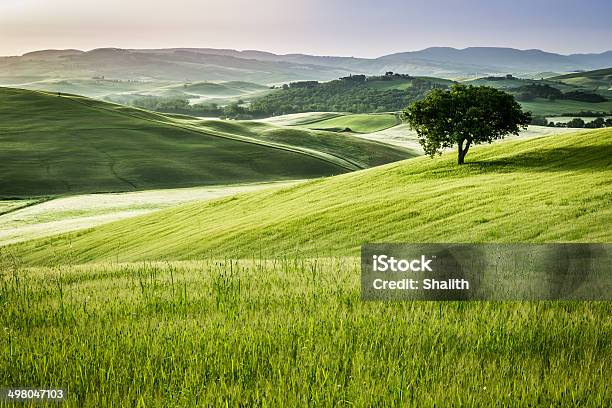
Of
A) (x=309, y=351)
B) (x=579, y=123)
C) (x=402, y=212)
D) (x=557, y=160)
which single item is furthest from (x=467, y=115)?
(x=579, y=123)

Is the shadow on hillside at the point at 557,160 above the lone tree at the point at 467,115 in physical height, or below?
below

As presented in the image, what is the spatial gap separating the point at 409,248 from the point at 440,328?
5.13 feet

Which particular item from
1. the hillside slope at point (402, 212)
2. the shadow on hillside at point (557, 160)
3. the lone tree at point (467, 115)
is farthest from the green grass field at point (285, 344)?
the lone tree at point (467, 115)

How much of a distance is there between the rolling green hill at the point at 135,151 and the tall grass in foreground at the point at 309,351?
99.1 meters

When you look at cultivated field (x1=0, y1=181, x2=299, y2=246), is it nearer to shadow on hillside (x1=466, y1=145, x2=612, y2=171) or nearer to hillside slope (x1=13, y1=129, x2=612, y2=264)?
hillside slope (x1=13, y1=129, x2=612, y2=264)

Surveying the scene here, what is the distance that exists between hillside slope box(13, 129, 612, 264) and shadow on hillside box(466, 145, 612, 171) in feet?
0.33

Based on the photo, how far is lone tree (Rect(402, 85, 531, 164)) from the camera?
48.0 meters

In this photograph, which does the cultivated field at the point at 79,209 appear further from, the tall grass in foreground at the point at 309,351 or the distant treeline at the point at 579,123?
the distant treeline at the point at 579,123

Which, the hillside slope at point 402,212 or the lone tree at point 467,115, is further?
the lone tree at point 467,115

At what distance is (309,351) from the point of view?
508 cm

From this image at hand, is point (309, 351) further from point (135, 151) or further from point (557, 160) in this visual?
point (135, 151)

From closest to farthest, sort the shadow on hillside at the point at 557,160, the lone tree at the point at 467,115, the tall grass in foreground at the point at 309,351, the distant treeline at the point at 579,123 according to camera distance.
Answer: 1. the tall grass in foreground at the point at 309,351
2. the shadow on hillside at the point at 557,160
3. the lone tree at the point at 467,115
4. the distant treeline at the point at 579,123

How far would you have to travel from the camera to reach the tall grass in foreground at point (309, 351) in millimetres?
4266

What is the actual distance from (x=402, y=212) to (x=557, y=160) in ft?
67.2
